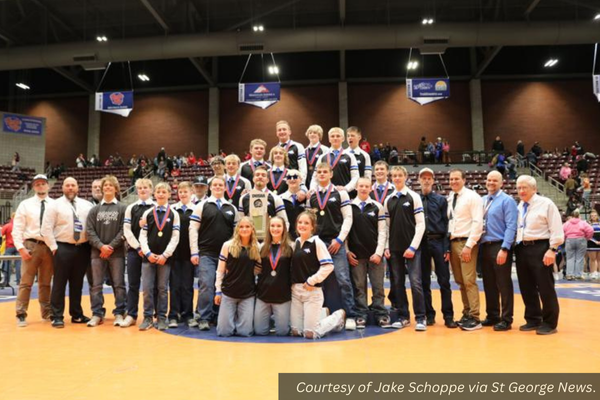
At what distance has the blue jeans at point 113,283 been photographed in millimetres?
5773

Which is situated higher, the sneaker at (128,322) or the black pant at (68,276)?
the black pant at (68,276)

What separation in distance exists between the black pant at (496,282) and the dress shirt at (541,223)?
333mm

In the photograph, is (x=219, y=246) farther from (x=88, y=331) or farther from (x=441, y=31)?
(x=441, y=31)

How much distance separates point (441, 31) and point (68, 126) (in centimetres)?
2225

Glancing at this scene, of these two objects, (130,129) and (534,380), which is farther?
(130,129)

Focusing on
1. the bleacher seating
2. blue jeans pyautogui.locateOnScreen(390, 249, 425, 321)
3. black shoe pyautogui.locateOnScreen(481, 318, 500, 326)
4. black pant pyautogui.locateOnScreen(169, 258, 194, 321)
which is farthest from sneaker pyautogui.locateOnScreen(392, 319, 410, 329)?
the bleacher seating

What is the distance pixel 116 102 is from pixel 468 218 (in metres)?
16.3

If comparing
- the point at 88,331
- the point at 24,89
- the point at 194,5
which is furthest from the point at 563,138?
the point at 24,89

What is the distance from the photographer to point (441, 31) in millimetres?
17703

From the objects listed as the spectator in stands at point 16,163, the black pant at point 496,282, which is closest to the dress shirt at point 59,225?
the black pant at point 496,282

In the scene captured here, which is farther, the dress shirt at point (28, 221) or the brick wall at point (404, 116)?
Answer: the brick wall at point (404, 116)

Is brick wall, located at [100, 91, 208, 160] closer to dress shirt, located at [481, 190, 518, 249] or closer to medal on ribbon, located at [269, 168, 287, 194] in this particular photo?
medal on ribbon, located at [269, 168, 287, 194]

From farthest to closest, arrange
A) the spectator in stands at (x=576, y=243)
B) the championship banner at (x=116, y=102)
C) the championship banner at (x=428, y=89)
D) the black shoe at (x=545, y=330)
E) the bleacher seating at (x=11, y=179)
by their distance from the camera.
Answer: the bleacher seating at (x=11, y=179) → the championship banner at (x=116, y=102) → the championship banner at (x=428, y=89) → the spectator in stands at (x=576, y=243) → the black shoe at (x=545, y=330)

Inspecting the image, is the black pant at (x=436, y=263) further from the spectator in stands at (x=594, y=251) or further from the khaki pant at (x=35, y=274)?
the spectator in stands at (x=594, y=251)
